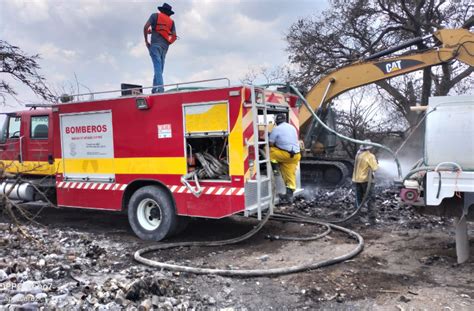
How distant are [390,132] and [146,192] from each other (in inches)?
418

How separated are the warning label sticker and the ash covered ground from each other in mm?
1835

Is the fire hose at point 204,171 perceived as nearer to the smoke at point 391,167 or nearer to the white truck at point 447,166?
the white truck at point 447,166

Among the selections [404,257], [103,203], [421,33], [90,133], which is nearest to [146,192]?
[103,203]

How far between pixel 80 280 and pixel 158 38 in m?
5.65

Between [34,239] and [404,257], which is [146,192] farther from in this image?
[404,257]

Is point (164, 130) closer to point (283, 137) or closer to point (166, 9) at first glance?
point (283, 137)

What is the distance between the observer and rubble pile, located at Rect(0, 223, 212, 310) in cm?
443

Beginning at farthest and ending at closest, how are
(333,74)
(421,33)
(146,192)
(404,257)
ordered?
1. (421,33)
2. (333,74)
3. (146,192)
4. (404,257)

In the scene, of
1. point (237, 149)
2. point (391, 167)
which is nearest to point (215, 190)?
point (237, 149)

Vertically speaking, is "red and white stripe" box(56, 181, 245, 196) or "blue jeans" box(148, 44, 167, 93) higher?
"blue jeans" box(148, 44, 167, 93)

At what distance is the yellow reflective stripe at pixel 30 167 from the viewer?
911cm

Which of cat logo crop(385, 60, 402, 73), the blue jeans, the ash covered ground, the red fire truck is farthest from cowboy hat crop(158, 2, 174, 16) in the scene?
cat logo crop(385, 60, 402, 73)

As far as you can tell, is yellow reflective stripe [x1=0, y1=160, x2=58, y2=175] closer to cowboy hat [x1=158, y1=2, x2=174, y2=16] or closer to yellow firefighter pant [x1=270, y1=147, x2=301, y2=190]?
cowboy hat [x1=158, y1=2, x2=174, y2=16]

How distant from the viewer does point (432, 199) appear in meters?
5.41
